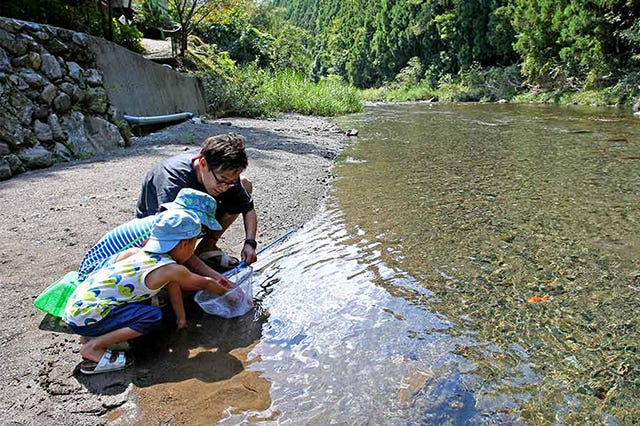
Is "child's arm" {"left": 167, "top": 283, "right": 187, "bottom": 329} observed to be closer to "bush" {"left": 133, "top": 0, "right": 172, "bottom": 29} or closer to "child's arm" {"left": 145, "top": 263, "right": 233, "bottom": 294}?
"child's arm" {"left": 145, "top": 263, "right": 233, "bottom": 294}

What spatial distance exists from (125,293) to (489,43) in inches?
1738

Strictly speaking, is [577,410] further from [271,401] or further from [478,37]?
[478,37]

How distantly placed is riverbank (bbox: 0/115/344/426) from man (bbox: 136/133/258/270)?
2.40 feet

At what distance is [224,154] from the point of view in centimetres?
265

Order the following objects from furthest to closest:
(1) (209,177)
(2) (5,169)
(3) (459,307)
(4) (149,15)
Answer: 1. (4) (149,15)
2. (2) (5,169)
3. (3) (459,307)
4. (1) (209,177)

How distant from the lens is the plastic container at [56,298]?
2619 millimetres

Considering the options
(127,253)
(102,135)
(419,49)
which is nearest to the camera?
(127,253)

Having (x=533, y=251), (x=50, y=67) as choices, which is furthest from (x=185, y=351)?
(x=50, y=67)

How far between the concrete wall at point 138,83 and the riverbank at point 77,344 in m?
3.14

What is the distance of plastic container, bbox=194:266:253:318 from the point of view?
2.89 meters

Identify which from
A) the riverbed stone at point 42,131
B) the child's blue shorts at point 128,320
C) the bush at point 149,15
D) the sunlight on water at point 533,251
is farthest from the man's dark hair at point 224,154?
the bush at point 149,15

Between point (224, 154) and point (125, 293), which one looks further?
point (224, 154)

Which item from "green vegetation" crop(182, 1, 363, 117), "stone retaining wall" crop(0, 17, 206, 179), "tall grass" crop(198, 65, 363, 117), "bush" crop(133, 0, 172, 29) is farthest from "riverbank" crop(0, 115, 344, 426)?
"bush" crop(133, 0, 172, 29)

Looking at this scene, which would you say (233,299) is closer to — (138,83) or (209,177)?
(209,177)
